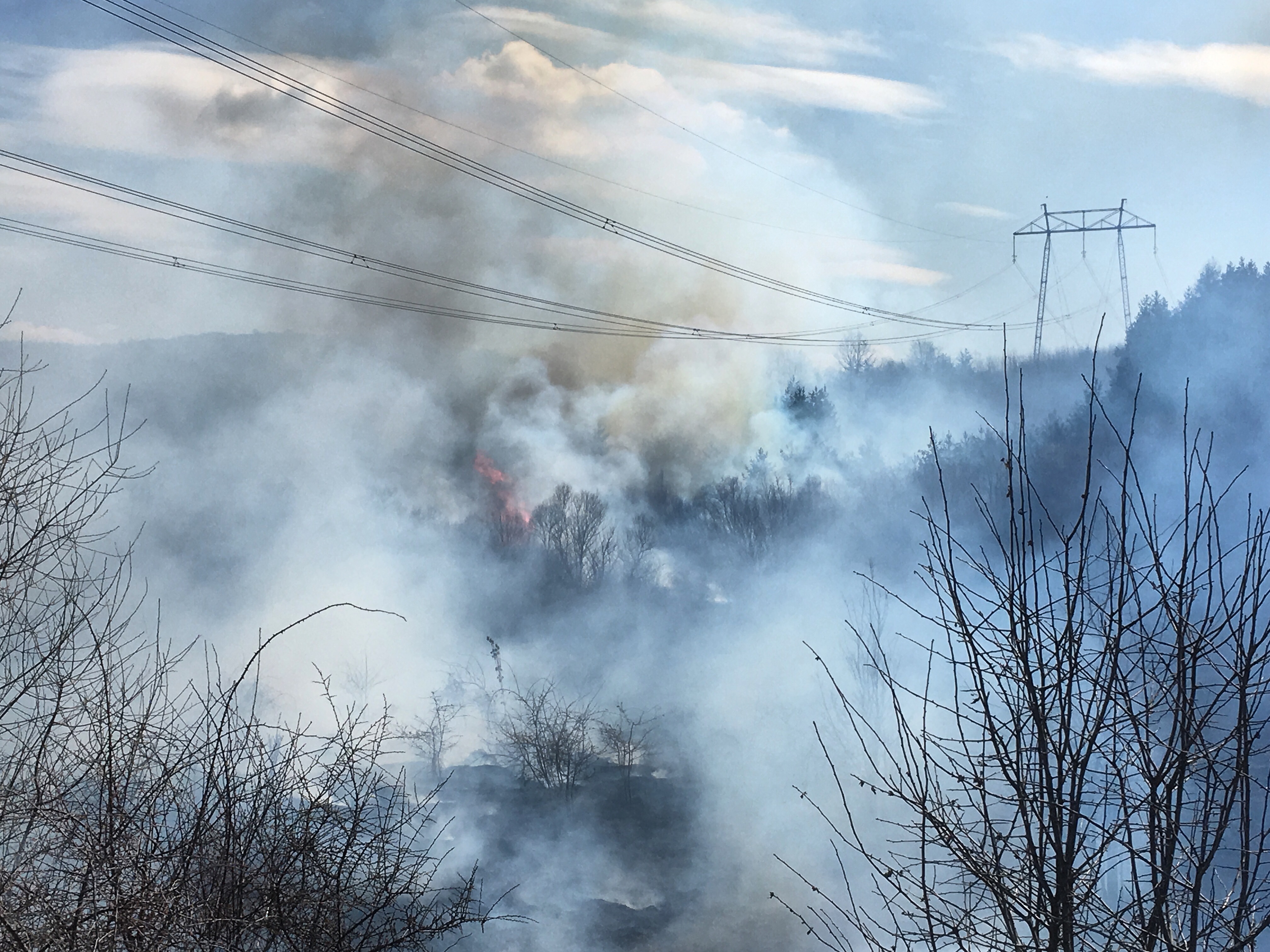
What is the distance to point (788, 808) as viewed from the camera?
1241 inches

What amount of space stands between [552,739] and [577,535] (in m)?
13.6

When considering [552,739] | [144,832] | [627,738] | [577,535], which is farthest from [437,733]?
[144,832]

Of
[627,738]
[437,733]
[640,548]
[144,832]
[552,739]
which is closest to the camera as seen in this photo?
[144,832]

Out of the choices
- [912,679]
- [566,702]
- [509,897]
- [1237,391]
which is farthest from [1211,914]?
[566,702]

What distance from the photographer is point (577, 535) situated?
45812mm

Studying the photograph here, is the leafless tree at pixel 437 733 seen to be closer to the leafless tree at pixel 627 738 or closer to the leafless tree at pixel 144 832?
the leafless tree at pixel 627 738

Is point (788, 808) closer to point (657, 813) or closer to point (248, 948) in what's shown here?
point (657, 813)

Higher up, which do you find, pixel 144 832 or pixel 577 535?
pixel 577 535

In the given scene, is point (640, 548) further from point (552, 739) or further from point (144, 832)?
point (144, 832)

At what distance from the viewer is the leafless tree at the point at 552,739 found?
3278 cm

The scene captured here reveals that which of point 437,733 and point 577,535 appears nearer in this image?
point 437,733

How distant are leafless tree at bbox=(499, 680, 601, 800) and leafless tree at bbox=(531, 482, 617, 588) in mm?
7688

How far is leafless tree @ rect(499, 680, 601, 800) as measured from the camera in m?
32.8

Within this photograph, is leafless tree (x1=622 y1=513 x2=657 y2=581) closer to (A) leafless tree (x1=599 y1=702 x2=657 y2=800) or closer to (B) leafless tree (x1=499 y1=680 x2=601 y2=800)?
(B) leafless tree (x1=499 y1=680 x2=601 y2=800)
